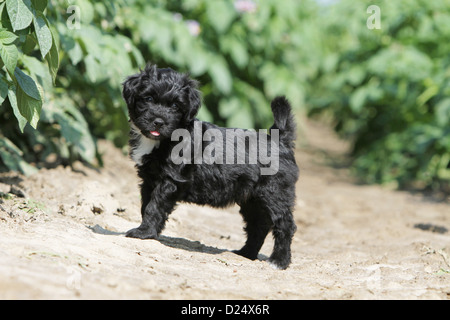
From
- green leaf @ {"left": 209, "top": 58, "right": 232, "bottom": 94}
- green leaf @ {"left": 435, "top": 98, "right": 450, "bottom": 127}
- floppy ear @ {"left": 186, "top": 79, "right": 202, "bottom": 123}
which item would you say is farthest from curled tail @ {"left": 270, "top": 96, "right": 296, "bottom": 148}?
green leaf @ {"left": 435, "top": 98, "right": 450, "bottom": 127}

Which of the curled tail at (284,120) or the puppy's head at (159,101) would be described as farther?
the curled tail at (284,120)

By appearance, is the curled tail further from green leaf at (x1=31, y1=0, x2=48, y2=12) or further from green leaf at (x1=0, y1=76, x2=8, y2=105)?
green leaf at (x1=0, y1=76, x2=8, y2=105)

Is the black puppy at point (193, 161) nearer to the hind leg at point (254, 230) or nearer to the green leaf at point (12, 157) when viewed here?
the hind leg at point (254, 230)

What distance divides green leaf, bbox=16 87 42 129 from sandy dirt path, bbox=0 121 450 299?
28.2 inches

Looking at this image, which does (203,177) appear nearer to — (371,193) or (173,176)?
(173,176)

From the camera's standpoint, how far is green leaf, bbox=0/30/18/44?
3.96 m

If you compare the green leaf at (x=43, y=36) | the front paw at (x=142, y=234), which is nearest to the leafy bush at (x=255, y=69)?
the green leaf at (x=43, y=36)

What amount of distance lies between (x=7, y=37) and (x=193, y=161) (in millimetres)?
1567

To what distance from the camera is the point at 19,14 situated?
154 inches

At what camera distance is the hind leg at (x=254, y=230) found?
496cm

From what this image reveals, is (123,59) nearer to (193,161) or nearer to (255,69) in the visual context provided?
(193,161)

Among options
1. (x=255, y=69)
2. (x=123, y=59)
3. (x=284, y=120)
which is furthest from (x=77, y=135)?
(x=255, y=69)

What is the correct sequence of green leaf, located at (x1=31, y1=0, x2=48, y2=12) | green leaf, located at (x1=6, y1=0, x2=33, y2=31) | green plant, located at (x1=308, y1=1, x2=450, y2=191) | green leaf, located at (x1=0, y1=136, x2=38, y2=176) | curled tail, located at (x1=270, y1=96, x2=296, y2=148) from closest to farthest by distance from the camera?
green leaf, located at (x1=6, y1=0, x2=33, y2=31) < green leaf, located at (x1=31, y1=0, x2=48, y2=12) < curled tail, located at (x1=270, y1=96, x2=296, y2=148) < green leaf, located at (x1=0, y1=136, x2=38, y2=176) < green plant, located at (x1=308, y1=1, x2=450, y2=191)

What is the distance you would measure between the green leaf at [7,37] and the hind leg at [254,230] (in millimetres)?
2138
